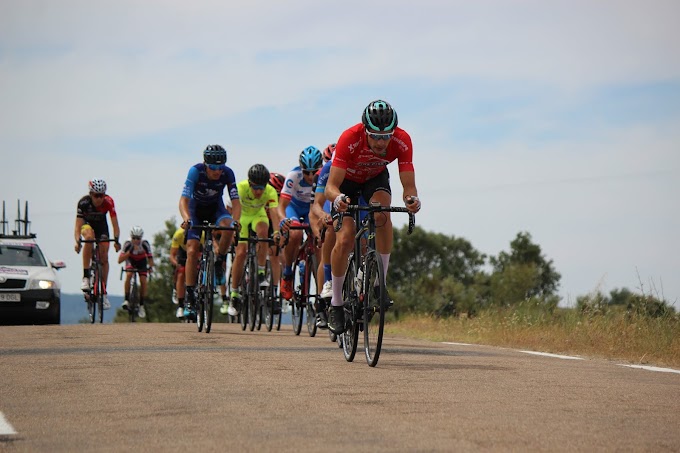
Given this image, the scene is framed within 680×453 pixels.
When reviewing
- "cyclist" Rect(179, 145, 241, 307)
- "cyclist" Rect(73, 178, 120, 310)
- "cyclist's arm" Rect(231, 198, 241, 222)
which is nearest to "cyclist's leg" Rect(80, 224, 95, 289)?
"cyclist" Rect(73, 178, 120, 310)

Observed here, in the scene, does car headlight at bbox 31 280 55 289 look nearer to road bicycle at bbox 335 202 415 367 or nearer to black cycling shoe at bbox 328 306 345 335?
black cycling shoe at bbox 328 306 345 335

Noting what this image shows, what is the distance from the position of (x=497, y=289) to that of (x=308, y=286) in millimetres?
82107

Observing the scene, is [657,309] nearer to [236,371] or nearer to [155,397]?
[236,371]

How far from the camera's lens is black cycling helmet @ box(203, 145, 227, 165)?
1753 centimetres

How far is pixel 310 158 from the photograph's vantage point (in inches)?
667

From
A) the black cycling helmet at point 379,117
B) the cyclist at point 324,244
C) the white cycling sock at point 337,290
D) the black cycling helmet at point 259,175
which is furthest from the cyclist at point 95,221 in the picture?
the black cycling helmet at point 379,117

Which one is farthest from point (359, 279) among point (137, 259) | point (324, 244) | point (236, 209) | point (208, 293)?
point (137, 259)

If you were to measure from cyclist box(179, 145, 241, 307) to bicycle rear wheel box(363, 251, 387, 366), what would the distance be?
5.80 meters

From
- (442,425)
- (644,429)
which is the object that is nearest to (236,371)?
(442,425)

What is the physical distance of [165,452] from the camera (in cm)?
662

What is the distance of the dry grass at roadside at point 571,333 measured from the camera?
47.9 ft

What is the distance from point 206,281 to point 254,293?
111cm

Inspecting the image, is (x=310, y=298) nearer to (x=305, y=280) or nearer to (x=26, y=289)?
(x=305, y=280)

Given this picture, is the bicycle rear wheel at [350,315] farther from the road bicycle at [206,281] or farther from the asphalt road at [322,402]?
the road bicycle at [206,281]
